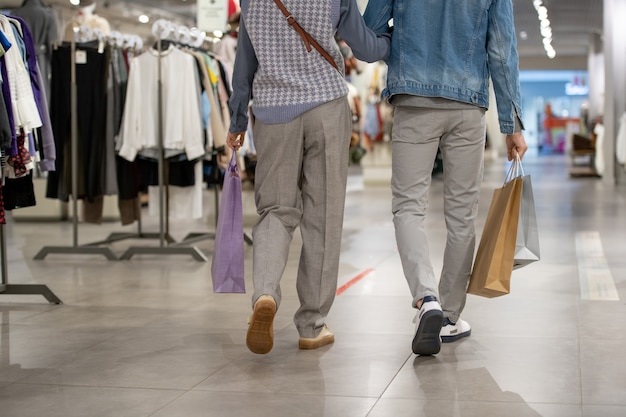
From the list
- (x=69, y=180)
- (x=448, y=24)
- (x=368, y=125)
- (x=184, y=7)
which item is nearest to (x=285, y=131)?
(x=448, y=24)

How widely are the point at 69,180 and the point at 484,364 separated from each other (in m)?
3.92

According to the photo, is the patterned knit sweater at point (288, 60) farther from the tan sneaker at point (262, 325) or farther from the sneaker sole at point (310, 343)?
the sneaker sole at point (310, 343)

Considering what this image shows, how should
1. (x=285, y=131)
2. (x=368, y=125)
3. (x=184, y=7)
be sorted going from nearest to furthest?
(x=285, y=131)
(x=368, y=125)
(x=184, y=7)

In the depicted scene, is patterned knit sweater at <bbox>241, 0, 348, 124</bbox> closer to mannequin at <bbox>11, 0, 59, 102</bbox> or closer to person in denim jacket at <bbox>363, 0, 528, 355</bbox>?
person in denim jacket at <bbox>363, 0, 528, 355</bbox>

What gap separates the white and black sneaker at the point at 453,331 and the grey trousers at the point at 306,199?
1.38 feet

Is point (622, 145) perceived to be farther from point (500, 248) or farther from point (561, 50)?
point (561, 50)

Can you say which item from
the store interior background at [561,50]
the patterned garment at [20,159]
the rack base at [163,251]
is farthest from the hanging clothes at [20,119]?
the store interior background at [561,50]

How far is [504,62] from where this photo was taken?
323 cm

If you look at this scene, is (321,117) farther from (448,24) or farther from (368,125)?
(368,125)

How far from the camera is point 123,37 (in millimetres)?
6324

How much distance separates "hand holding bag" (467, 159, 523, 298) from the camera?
322cm

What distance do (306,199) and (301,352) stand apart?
1.73ft

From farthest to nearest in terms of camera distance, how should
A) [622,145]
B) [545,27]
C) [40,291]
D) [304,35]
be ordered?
[545,27] → [622,145] → [40,291] → [304,35]

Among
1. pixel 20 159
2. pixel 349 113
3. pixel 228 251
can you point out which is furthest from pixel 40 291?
pixel 349 113
